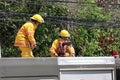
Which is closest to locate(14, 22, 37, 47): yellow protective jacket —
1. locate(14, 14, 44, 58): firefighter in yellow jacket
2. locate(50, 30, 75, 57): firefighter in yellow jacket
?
locate(14, 14, 44, 58): firefighter in yellow jacket

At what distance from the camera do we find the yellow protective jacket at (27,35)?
823cm

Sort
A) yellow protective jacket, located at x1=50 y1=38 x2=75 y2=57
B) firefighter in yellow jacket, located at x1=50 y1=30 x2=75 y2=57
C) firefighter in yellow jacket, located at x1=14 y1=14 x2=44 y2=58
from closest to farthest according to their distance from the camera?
1. firefighter in yellow jacket, located at x1=14 y1=14 x2=44 y2=58
2. firefighter in yellow jacket, located at x1=50 y1=30 x2=75 y2=57
3. yellow protective jacket, located at x1=50 y1=38 x2=75 y2=57

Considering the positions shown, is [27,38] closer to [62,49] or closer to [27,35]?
[27,35]

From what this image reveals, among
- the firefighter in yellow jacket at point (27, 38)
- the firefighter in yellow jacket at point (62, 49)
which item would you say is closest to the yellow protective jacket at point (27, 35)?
the firefighter in yellow jacket at point (27, 38)

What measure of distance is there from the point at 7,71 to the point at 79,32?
1255 cm

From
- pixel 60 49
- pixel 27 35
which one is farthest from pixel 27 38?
pixel 60 49

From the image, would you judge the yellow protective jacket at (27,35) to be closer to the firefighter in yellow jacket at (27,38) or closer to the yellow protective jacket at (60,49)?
the firefighter in yellow jacket at (27,38)

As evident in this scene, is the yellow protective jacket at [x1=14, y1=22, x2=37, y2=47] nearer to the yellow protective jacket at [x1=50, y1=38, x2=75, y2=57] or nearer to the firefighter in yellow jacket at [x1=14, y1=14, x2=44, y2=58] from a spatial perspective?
the firefighter in yellow jacket at [x1=14, y1=14, x2=44, y2=58]

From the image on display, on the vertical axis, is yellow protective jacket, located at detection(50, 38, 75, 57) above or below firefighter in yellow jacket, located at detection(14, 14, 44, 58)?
below

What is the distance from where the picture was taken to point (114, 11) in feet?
63.6

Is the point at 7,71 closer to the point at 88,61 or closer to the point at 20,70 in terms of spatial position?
the point at 20,70

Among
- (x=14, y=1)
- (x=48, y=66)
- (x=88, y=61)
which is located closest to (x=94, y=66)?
(x=88, y=61)

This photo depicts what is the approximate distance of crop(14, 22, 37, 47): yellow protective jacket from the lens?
823cm

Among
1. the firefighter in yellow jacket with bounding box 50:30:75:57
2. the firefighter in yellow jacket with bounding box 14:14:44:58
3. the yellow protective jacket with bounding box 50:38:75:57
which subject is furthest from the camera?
the yellow protective jacket with bounding box 50:38:75:57
